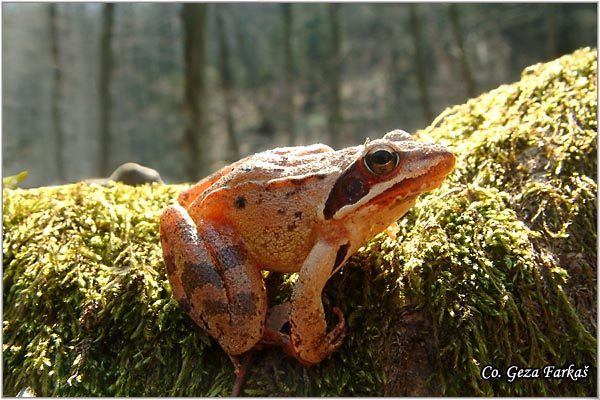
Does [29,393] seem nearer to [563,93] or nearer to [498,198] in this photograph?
[498,198]

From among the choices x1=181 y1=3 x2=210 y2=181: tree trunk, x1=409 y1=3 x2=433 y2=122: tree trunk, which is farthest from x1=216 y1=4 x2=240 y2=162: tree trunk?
x1=181 y1=3 x2=210 y2=181: tree trunk

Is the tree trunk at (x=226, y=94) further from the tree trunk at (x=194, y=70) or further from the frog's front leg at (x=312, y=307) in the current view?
the frog's front leg at (x=312, y=307)

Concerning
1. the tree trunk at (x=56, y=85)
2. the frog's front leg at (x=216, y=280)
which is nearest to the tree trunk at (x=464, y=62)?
the frog's front leg at (x=216, y=280)

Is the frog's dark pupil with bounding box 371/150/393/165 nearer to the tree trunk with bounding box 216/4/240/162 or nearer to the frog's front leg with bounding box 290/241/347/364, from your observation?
the frog's front leg with bounding box 290/241/347/364

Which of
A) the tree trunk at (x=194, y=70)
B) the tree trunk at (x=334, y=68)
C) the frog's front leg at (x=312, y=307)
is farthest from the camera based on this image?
the tree trunk at (x=334, y=68)

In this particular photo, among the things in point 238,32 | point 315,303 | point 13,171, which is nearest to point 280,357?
point 315,303

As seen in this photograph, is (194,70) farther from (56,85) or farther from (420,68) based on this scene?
(56,85)
